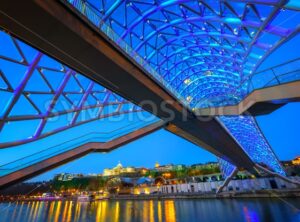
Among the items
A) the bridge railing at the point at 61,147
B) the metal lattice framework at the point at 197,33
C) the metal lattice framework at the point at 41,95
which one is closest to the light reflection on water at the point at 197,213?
the bridge railing at the point at 61,147

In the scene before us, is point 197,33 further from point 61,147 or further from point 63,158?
point 63,158

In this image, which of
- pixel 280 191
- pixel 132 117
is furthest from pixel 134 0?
pixel 280 191

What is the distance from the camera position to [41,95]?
16.8 meters

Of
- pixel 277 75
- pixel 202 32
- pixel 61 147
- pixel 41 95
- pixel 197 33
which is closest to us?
pixel 277 75

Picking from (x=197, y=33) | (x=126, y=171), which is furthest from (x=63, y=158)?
(x=126, y=171)

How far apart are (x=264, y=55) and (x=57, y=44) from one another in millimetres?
16655

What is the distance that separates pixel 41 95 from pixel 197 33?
17.2m

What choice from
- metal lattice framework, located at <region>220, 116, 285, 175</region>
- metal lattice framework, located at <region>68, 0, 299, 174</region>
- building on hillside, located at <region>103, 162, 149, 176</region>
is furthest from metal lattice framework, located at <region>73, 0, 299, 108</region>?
building on hillside, located at <region>103, 162, 149, 176</region>

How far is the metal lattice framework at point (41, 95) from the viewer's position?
13.3 m

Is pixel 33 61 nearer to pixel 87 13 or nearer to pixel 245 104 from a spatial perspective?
pixel 87 13

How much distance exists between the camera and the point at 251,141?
57.4 metres

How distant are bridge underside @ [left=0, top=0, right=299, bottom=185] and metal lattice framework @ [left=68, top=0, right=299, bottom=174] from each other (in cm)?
11

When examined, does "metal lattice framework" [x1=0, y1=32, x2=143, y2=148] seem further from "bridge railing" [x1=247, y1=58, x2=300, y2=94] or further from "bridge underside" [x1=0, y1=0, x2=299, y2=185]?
"bridge railing" [x1=247, y1=58, x2=300, y2=94]

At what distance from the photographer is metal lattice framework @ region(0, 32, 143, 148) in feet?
43.6
